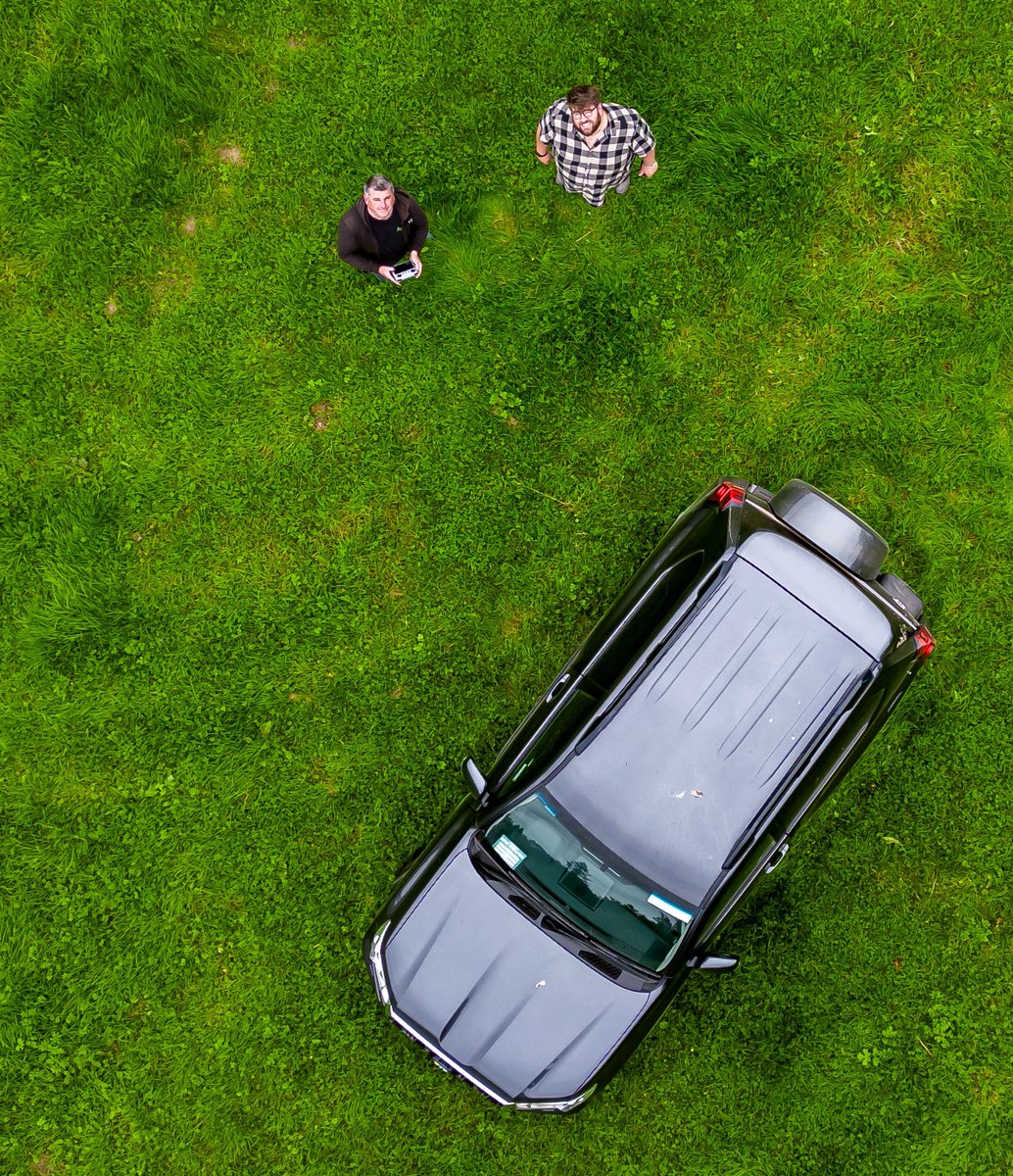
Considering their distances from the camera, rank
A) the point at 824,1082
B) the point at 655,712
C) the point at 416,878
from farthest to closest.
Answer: the point at 824,1082 < the point at 416,878 < the point at 655,712

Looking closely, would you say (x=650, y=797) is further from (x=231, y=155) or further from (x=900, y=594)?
(x=231, y=155)

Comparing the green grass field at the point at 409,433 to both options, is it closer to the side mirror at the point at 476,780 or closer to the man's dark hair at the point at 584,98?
the side mirror at the point at 476,780

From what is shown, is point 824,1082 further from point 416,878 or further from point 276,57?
point 276,57

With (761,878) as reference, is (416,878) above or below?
below

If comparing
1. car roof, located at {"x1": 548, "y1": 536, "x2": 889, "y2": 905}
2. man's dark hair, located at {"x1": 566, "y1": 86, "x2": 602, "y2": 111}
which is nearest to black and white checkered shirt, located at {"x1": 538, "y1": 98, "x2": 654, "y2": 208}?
man's dark hair, located at {"x1": 566, "y1": 86, "x2": 602, "y2": 111}

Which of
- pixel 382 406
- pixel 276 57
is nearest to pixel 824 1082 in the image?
pixel 382 406

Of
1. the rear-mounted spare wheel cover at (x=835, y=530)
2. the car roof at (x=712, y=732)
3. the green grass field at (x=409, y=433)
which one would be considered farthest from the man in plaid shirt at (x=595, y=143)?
the car roof at (x=712, y=732)

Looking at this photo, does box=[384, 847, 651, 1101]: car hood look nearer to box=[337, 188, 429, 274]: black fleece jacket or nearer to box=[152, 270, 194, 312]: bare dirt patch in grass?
box=[337, 188, 429, 274]: black fleece jacket
